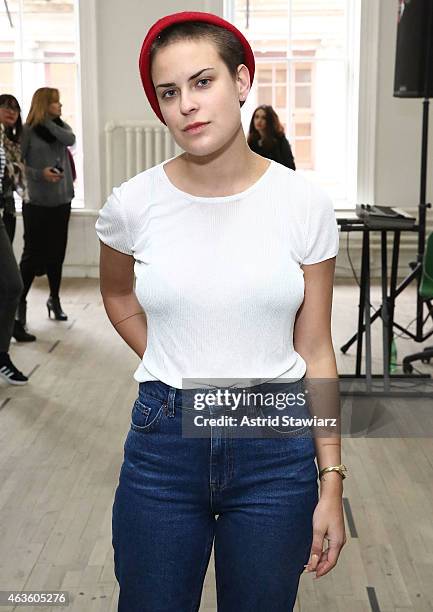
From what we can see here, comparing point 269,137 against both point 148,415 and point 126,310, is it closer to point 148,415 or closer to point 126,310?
point 126,310

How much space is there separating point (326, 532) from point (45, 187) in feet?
17.5

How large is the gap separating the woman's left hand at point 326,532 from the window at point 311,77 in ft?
23.4

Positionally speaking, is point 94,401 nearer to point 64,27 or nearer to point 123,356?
point 123,356

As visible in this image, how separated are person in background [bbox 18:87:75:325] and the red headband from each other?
509cm

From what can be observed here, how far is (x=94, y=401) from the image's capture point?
16.1 ft

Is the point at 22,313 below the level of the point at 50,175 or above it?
below

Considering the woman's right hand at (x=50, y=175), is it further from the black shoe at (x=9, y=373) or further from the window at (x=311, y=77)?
the window at (x=311, y=77)

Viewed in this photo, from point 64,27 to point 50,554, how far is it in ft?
20.0

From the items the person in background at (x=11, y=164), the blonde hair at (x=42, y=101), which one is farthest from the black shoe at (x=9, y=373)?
the blonde hair at (x=42, y=101)

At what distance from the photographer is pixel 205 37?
4.32 ft

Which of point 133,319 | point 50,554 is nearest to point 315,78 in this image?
point 50,554

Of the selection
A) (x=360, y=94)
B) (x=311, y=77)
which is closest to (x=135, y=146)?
(x=311, y=77)

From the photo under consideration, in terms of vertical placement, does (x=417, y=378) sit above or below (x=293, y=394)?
below

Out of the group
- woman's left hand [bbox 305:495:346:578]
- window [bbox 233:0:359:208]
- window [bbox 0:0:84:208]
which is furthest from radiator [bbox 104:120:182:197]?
woman's left hand [bbox 305:495:346:578]
